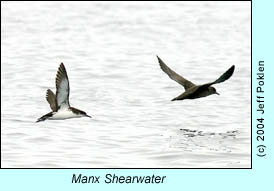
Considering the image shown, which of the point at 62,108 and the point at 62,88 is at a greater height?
the point at 62,88

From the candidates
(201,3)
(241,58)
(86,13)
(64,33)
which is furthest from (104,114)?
(201,3)

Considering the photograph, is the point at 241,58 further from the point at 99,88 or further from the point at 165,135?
the point at 165,135

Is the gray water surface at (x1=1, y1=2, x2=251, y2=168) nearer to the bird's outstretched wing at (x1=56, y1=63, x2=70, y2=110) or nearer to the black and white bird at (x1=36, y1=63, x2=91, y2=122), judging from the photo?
the black and white bird at (x1=36, y1=63, x2=91, y2=122)

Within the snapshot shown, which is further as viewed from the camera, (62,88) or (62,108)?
(62,108)

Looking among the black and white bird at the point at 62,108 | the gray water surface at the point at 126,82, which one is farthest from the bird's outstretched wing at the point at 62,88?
the gray water surface at the point at 126,82

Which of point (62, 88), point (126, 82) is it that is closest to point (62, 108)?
point (62, 88)

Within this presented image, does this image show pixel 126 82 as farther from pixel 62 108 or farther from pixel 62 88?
pixel 62 88
